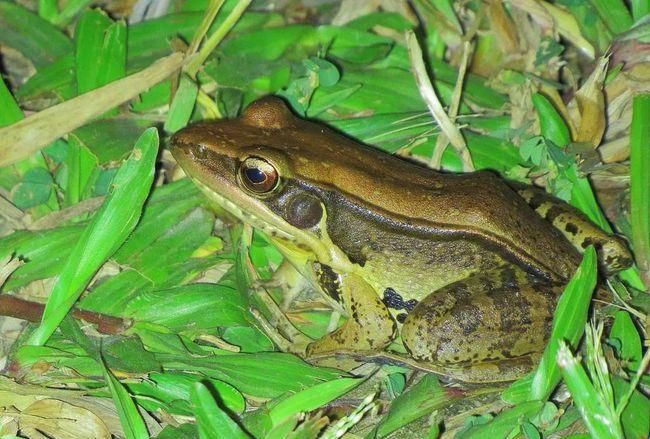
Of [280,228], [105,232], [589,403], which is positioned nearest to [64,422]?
[105,232]

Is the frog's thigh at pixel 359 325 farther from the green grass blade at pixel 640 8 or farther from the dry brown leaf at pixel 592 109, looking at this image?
the green grass blade at pixel 640 8

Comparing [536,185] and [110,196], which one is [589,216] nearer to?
[536,185]

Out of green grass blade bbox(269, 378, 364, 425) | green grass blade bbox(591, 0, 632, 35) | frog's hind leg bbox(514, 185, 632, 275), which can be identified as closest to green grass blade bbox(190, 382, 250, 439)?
green grass blade bbox(269, 378, 364, 425)

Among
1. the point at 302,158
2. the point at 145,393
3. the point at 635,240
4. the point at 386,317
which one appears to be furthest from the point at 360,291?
the point at 635,240

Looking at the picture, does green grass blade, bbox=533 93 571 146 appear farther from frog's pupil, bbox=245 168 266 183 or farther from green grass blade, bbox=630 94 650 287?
frog's pupil, bbox=245 168 266 183

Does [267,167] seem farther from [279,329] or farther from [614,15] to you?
[614,15]
